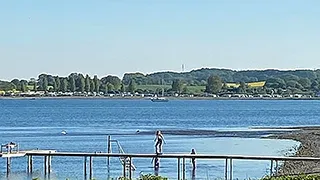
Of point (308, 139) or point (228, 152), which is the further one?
point (308, 139)

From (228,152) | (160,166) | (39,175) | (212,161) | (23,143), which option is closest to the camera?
(39,175)

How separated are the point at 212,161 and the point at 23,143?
1126 inches

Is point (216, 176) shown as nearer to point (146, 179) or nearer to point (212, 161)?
point (212, 161)

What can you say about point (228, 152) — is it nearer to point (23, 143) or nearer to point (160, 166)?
point (160, 166)

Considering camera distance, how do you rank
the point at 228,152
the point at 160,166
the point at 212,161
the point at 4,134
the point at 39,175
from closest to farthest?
1. the point at 39,175
2. the point at 160,166
3. the point at 212,161
4. the point at 228,152
5. the point at 4,134

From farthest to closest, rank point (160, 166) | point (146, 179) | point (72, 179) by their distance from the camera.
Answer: point (160, 166)
point (72, 179)
point (146, 179)

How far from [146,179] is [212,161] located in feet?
111

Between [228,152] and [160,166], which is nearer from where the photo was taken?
[160,166]

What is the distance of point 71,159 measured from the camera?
64.0 metres

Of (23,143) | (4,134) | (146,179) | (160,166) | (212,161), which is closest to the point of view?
(146,179)

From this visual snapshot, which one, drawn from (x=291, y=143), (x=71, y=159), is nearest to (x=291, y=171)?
(x=71, y=159)

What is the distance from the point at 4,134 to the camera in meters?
102

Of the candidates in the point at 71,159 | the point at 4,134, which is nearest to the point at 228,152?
the point at 71,159

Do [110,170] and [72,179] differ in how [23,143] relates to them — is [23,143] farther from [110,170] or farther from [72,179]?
[72,179]
